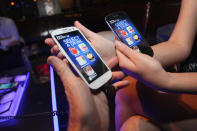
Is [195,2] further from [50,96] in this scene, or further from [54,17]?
[54,17]

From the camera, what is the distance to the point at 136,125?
2.16ft

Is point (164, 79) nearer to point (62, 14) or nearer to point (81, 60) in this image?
point (81, 60)

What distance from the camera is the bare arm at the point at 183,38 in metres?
0.76

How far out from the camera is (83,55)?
2.42 ft

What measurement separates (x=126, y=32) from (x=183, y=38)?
286 mm

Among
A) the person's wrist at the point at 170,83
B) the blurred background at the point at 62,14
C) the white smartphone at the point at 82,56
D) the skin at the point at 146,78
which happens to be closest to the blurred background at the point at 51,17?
the blurred background at the point at 62,14

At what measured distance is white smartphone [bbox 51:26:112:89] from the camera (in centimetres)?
66

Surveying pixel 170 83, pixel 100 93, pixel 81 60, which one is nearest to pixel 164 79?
pixel 170 83

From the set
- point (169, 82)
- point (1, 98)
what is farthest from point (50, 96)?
point (169, 82)

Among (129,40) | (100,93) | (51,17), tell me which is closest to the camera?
(100,93)

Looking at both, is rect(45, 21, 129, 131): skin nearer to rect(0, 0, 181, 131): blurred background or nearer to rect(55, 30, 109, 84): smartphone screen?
rect(55, 30, 109, 84): smartphone screen

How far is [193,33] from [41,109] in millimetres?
955

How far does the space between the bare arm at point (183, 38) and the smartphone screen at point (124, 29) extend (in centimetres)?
14

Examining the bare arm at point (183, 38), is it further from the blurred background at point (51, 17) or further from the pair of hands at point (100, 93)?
the blurred background at point (51, 17)
